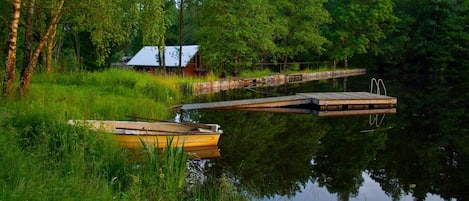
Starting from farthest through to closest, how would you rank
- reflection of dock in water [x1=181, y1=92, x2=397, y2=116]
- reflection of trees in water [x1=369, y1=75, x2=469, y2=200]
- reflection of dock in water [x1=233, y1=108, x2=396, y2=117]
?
reflection of dock in water [x1=181, y1=92, x2=397, y2=116] → reflection of dock in water [x1=233, y1=108, x2=396, y2=117] → reflection of trees in water [x1=369, y1=75, x2=469, y2=200]

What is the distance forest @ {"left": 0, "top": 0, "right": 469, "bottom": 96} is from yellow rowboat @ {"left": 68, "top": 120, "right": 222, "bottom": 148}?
14.0 feet

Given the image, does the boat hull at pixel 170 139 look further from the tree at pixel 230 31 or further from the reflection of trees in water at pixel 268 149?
the tree at pixel 230 31

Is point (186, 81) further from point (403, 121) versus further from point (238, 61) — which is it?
point (403, 121)

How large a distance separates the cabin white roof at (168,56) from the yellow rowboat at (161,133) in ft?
80.9

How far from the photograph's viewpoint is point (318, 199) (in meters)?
8.82

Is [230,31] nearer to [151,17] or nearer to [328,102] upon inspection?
[328,102]

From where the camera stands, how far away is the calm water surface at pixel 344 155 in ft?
30.7

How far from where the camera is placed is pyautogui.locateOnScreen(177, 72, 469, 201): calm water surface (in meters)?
9.37

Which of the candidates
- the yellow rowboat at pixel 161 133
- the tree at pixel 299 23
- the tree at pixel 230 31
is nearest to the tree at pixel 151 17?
the yellow rowboat at pixel 161 133

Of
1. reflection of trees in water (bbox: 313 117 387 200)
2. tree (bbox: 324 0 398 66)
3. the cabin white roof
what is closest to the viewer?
reflection of trees in water (bbox: 313 117 387 200)

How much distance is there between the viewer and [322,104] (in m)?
20.3

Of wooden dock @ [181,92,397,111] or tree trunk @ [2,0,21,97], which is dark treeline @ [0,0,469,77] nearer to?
tree trunk @ [2,0,21,97]

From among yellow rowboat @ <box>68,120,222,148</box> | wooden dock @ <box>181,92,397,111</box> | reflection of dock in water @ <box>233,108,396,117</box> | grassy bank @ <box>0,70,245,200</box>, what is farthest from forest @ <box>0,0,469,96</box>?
grassy bank @ <box>0,70,245,200</box>

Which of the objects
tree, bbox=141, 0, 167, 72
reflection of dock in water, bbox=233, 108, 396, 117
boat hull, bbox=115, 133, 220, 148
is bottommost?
reflection of dock in water, bbox=233, 108, 396, 117
